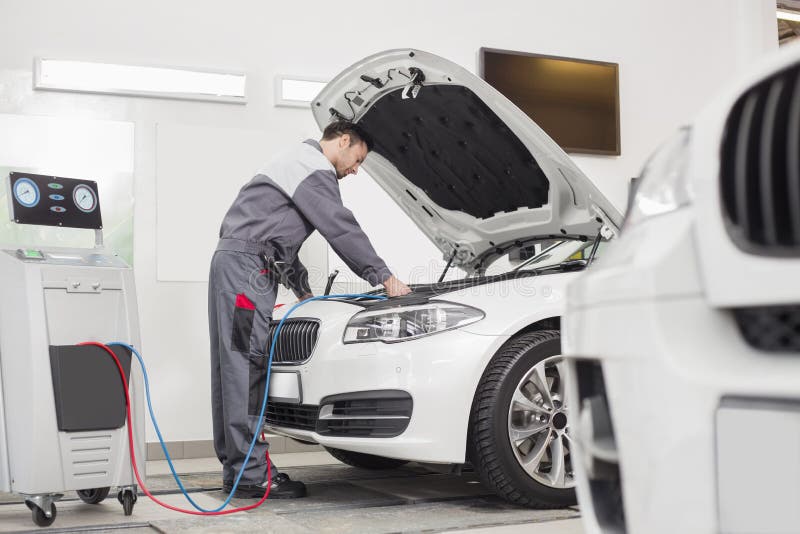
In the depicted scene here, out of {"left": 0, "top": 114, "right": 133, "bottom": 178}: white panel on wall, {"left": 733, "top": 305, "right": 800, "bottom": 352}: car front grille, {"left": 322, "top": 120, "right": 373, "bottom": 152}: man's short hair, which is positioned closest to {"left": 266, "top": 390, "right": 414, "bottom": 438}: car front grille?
{"left": 322, "top": 120, "right": 373, "bottom": 152}: man's short hair

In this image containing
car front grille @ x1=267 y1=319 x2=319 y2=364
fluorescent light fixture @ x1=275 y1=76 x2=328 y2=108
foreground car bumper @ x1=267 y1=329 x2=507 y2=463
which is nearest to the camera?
foreground car bumper @ x1=267 y1=329 x2=507 y2=463

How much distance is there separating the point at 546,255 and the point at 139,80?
9.27 feet

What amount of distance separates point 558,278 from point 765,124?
1966 millimetres

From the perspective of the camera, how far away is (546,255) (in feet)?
12.0

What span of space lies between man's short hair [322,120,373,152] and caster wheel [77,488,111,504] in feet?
5.64

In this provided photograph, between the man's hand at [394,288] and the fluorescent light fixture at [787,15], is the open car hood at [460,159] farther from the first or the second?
the fluorescent light fixture at [787,15]

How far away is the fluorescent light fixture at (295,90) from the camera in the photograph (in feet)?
17.3

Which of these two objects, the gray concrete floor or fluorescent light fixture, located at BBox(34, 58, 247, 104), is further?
fluorescent light fixture, located at BBox(34, 58, 247, 104)

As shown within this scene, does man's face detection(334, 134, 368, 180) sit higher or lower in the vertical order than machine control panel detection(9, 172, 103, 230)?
higher

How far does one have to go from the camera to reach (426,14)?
18.7 feet

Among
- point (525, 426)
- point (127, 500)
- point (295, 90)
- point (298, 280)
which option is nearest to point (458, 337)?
point (525, 426)

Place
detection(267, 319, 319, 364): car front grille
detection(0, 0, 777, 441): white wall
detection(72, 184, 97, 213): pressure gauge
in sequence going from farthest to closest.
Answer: detection(0, 0, 777, 441): white wall
detection(267, 319, 319, 364): car front grille
detection(72, 184, 97, 213): pressure gauge

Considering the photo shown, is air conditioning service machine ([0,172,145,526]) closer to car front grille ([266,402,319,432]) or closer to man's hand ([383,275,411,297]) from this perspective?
car front grille ([266,402,319,432])

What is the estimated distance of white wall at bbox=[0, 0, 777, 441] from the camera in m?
4.84
